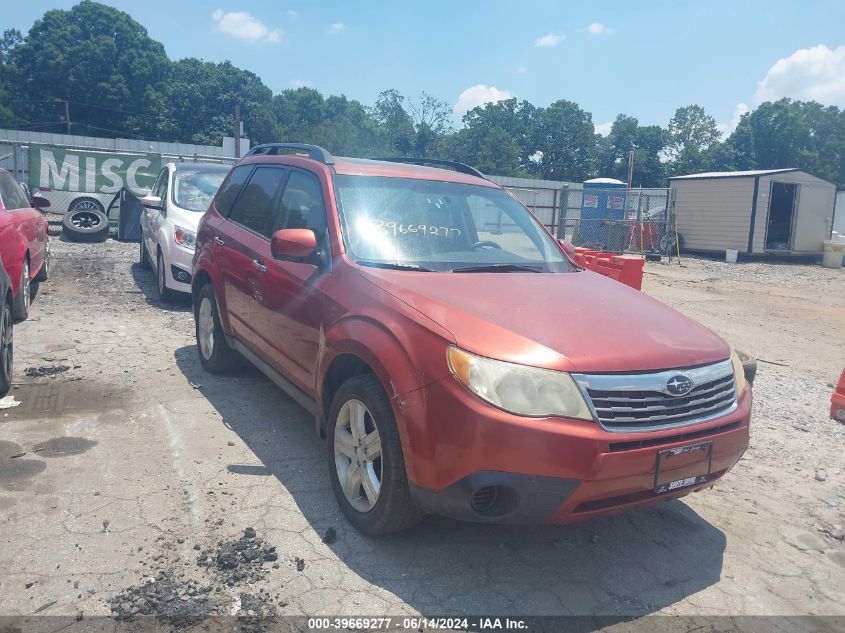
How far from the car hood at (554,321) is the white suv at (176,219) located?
5531 mm

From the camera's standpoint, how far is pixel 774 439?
16.6 ft

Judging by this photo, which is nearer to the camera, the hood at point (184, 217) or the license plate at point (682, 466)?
the license plate at point (682, 466)

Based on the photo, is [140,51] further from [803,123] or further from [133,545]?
[133,545]

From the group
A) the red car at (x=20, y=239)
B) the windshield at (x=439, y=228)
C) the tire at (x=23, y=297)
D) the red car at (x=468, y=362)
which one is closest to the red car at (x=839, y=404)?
the red car at (x=468, y=362)

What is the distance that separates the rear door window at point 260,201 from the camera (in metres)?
4.70

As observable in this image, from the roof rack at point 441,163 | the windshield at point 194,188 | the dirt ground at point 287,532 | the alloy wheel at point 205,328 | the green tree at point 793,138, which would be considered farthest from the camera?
the green tree at point 793,138

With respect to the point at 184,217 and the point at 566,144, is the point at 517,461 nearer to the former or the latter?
the point at 184,217

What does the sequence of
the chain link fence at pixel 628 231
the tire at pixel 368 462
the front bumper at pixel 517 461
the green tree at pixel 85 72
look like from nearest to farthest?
the front bumper at pixel 517 461 → the tire at pixel 368 462 → the chain link fence at pixel 628 231 → the green tree at pixel 85 72

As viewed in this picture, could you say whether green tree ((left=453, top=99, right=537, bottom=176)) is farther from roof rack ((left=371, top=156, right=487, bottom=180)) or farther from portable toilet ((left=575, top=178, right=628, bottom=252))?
roof rack ((left=371, top=156, right=487, bottom=180))

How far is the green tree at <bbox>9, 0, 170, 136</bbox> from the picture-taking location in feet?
189

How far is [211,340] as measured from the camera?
5.75 m

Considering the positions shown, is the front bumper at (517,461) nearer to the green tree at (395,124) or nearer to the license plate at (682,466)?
the license plate at (682,466)

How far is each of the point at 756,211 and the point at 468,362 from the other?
22.0m

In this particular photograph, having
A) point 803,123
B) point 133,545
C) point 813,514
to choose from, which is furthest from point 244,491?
point 803,123
